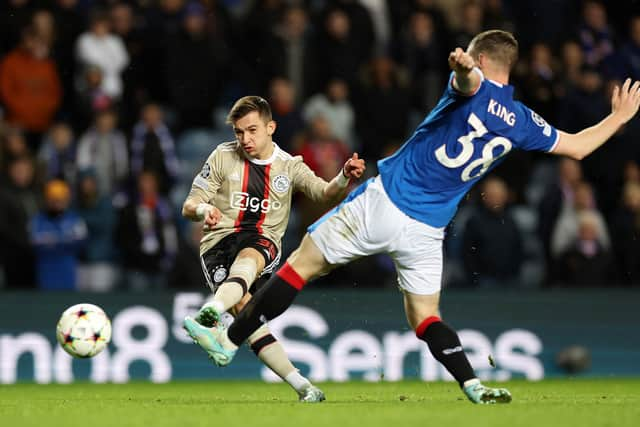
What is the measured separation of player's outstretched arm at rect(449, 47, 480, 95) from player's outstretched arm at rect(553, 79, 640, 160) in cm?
90

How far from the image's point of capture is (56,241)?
14.2 m

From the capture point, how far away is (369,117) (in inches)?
640

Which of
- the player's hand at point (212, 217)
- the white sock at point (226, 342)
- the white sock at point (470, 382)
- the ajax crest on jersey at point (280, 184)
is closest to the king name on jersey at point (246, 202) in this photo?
the ajax crest on jersey at point (280, 184)

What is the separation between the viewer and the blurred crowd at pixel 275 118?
575 inches

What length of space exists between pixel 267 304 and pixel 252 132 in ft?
4.72

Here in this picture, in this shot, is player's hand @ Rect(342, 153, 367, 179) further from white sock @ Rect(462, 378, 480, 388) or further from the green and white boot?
white sock @ Rect(462, 378, 480, 388)

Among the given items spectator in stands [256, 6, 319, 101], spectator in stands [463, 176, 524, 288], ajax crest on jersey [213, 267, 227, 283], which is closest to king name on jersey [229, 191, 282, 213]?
ajax crest on jersey [213, 267, 227, 283]

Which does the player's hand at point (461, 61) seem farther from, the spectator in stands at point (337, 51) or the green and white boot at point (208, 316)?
the spectator in stands at point (337, 51)

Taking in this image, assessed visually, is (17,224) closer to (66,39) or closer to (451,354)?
(66,39)

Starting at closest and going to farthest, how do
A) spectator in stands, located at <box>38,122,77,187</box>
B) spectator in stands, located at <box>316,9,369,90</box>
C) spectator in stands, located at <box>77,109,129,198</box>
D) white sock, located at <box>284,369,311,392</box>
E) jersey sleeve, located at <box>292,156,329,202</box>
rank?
white sock, located at <box>284,369,311,392</box> < jersey sleeve, located at <box>292,156,329,202</box> < spectator in stands, located at <box>38,122,77,187</box> < spectator in stands, located at <box>77,109,129,198</box> < spectator in stands, located at <box>316,9,369,90</box>

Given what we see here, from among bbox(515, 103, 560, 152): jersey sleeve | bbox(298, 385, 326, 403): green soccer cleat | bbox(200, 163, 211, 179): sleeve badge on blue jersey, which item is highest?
bbox(515, 103, 560, 152): jersey sleeve

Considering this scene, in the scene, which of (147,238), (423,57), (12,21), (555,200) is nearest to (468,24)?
(423,57)

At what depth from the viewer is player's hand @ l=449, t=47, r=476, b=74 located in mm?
7707

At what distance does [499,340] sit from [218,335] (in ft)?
21.1
